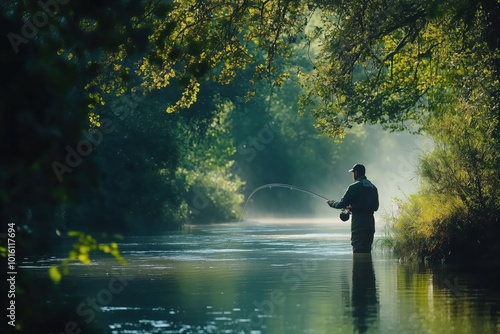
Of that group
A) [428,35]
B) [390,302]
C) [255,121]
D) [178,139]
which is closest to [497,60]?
[428,35]

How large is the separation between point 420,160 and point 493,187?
5.56ft

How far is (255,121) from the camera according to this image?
75.8 meters

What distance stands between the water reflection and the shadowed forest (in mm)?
1742

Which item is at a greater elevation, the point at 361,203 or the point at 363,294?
the point at 361,203

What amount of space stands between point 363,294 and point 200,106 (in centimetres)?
3214

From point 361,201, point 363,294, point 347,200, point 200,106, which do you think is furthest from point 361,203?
point 200,106

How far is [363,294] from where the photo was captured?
50.6 ft

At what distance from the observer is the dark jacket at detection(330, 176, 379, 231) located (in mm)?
21234

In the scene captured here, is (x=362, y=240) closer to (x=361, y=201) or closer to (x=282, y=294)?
(x=361, y=201)

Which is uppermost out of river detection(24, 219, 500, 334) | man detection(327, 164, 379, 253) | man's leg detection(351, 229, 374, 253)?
man detection(327, 164, 379, 253)

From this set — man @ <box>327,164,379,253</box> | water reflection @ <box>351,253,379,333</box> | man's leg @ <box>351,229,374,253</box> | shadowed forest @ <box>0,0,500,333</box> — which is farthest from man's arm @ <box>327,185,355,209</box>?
shadowed forest @ <box>0,0,500,333</box>

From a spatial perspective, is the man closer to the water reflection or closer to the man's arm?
the man's arm

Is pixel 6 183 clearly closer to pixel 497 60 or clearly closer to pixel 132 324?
pixel 132 324

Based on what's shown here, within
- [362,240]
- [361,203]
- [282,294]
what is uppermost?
[361,203]
